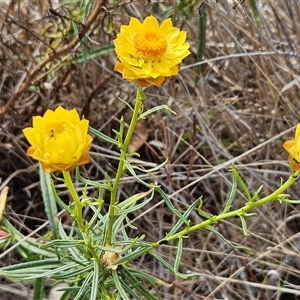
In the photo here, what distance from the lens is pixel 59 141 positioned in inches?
23.3

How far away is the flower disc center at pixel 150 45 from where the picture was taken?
690mm

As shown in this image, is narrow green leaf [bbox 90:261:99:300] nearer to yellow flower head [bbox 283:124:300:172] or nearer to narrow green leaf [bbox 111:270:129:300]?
narrow green leaf [bbox 111:270:129:300]

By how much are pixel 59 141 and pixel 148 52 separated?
186 mm

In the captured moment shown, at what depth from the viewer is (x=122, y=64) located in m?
0.68

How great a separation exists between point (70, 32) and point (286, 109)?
618 mm

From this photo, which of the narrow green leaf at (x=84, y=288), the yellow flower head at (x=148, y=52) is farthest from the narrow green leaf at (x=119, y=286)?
the yellow flower head at (x=148, y=52)

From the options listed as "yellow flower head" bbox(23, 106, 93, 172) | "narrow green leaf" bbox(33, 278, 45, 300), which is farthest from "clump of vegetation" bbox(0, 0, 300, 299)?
"yellow flower head" bbox(23, 106, 93, 172)

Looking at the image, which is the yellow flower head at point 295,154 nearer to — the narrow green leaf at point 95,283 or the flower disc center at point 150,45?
the flower disc center at point 150,45

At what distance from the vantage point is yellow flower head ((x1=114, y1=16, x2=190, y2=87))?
0.67 metres

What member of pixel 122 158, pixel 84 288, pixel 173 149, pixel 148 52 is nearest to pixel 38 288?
pixel 84 288

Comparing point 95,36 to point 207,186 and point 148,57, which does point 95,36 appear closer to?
point 207,186

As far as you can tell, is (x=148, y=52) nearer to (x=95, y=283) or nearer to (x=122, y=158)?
(x=122, y=158)

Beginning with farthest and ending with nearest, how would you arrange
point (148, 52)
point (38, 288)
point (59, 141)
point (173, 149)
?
point (173, 149)
point (38, 288)
point (148, 52)
point (59, 141)

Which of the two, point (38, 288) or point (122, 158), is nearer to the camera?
point (122, 158)
